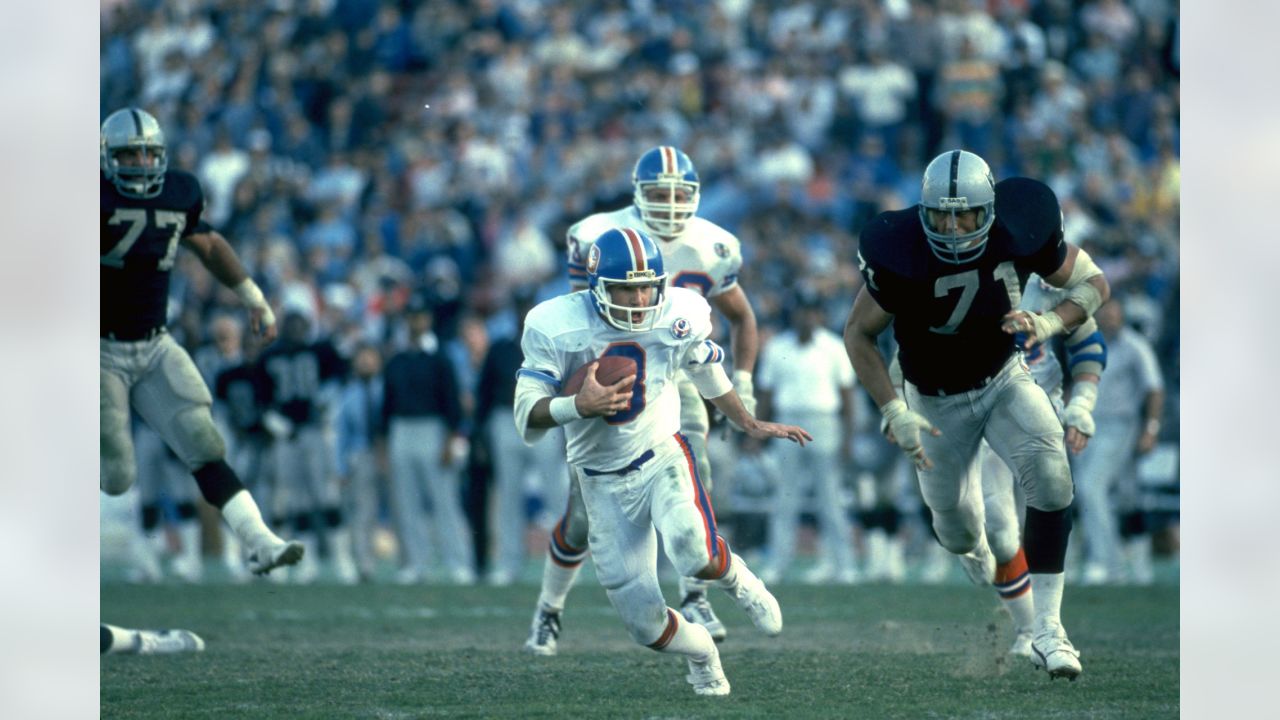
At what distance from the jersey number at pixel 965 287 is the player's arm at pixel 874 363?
0.55ft

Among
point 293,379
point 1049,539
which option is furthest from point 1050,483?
point 293,379

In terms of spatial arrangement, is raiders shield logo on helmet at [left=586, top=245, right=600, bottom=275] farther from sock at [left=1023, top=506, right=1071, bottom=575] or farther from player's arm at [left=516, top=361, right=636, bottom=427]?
sock at [left=1023, top=506, right=1071, bottom=575]

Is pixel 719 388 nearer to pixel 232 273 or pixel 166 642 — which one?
pixel 232 273

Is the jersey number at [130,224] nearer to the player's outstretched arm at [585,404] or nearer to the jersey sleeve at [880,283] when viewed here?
the player's outstretched arm at [585,404]

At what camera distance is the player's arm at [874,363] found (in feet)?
15.7

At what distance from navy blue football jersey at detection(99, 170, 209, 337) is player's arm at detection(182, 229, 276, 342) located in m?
0.10

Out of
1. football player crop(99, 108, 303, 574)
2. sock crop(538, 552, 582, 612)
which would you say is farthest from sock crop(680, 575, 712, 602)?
football player crop(99, 108, 303, 574)

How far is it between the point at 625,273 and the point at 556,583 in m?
1.59

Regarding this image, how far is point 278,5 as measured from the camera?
12852 mm

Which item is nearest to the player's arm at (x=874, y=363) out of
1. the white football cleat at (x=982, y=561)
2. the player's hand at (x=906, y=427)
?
the player's hand at (x=906, y=427)

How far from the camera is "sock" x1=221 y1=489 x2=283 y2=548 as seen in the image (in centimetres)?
533

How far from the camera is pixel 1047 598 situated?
480 centimetres

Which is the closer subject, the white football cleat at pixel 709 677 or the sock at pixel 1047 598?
the white football cleat at pixel 709 677

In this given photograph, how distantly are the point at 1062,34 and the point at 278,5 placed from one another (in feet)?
18.9
